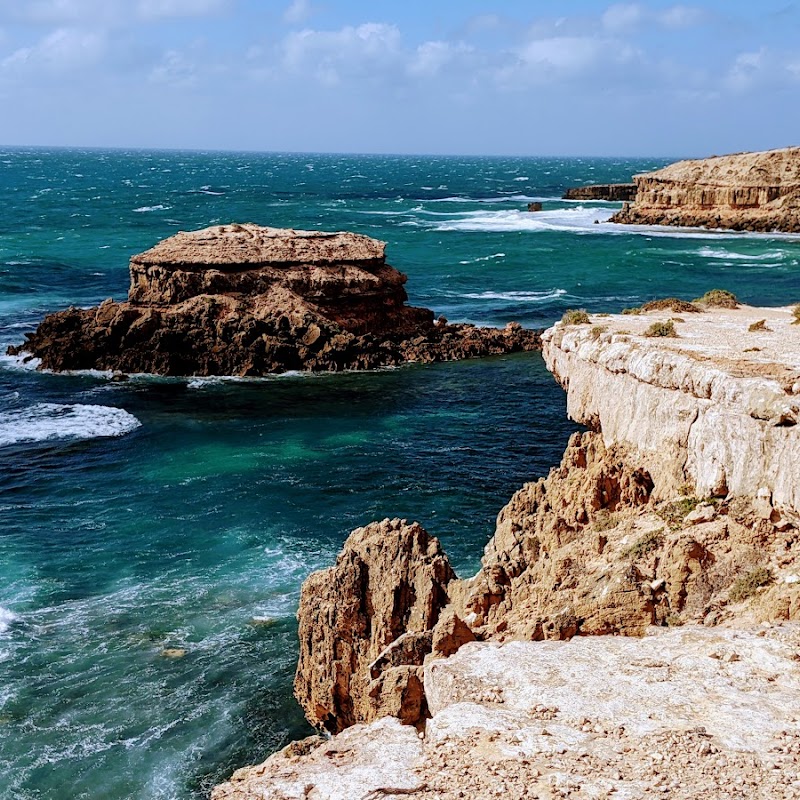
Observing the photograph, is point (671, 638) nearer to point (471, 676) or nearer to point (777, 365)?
point (471, 676)

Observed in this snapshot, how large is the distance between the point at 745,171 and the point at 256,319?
3325 inches

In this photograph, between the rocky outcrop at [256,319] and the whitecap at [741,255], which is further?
the whitecap at [741,255]

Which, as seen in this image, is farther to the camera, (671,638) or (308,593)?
(308,593)

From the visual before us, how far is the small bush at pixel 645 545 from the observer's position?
15289 millimetres

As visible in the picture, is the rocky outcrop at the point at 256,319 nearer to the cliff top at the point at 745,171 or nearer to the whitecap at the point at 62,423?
the whitecap at the point at 62,423

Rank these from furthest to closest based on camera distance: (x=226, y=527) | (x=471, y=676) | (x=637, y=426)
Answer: (x=226, y=527) → (x=637, y=426) → (x=471, y=676)

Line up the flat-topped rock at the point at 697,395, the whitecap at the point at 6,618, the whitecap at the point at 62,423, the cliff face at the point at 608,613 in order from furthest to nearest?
the whitecap at the point at 62,423, the whitecap at the point at 6,618, the flat-topped rock at the point at 697,395, the cliff face at the point at 608,613

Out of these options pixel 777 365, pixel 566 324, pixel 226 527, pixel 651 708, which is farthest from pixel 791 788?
pixel 226 527

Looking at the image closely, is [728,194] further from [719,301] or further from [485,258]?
[719,301]

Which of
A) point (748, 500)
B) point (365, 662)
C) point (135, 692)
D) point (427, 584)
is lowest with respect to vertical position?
point (135, 692)

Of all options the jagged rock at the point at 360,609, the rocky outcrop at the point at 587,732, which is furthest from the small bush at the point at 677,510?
the jagged rock at the point at 360,609

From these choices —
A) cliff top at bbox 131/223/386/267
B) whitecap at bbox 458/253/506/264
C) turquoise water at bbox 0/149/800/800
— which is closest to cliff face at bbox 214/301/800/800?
turquoise water at bbox 0/149/800/800

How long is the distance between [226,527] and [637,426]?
14999 millimetres

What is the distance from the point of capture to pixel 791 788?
9.61 m
